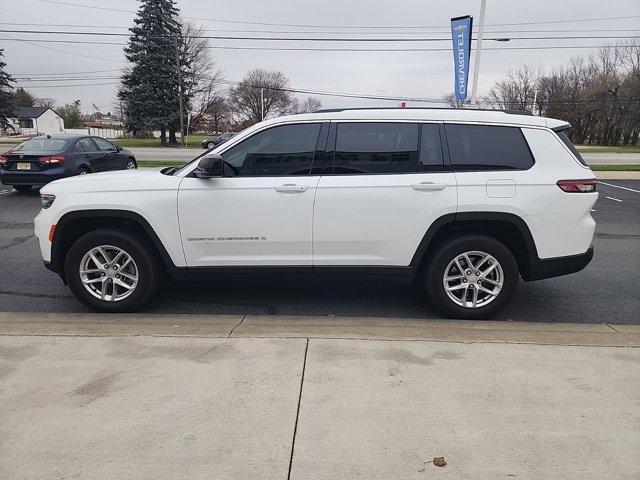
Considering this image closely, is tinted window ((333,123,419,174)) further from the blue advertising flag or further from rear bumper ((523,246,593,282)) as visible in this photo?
the blue advertising flag

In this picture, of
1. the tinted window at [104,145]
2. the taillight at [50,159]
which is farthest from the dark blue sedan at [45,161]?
the tinted window at [104,145]

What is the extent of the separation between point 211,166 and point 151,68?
4031 centimetres

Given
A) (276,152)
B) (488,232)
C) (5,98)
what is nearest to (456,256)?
(488,232)

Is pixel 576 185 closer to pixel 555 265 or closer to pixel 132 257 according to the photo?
pixel 555 265

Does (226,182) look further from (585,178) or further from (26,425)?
(585,178)

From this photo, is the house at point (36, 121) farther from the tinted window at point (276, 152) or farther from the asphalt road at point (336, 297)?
the tinted window at point (276, 152)

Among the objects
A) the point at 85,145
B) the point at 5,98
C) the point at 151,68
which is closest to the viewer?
the point at 85,145

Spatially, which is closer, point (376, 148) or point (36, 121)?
point (376, 148)

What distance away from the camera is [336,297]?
16.8ft

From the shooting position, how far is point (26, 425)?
8.83 ft

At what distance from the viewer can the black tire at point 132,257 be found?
4391mm

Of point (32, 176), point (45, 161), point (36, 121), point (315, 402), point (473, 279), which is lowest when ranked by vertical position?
point (315, 402)

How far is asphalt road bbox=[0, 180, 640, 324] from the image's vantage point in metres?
4.73

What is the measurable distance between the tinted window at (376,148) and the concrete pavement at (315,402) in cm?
135
